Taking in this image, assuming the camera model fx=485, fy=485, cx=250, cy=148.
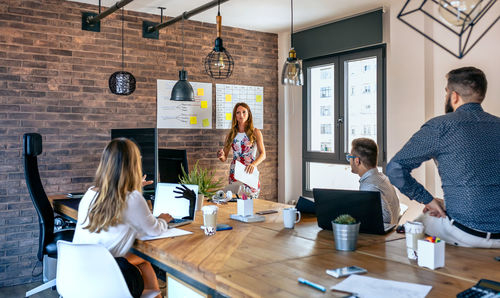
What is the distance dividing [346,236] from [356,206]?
32 cm

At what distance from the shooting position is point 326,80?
6.21 m

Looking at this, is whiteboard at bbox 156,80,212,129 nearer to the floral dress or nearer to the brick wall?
the brick wall

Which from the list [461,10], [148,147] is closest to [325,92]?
[148,147]

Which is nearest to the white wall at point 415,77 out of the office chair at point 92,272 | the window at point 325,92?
the window at point 325,92

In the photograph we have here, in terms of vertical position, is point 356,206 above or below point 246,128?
below

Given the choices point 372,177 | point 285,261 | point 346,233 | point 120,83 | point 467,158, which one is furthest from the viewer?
point 120,83

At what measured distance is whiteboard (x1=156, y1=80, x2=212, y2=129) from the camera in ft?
18.5

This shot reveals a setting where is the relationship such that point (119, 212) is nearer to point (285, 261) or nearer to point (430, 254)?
point (285, 261)

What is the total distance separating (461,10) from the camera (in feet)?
4.76

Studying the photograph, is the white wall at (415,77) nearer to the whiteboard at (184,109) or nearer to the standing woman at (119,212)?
the whiteboard at (184,109)

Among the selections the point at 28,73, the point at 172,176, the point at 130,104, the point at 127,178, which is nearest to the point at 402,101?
the point at 172,176

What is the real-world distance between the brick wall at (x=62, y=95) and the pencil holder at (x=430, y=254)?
13.3 feet

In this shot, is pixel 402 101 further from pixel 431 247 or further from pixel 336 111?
pixel 431 247

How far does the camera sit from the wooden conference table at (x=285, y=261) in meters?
1.67
